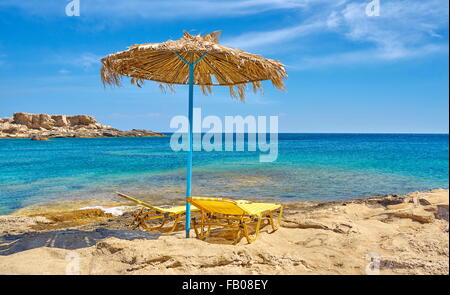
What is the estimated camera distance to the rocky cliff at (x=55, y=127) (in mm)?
71000

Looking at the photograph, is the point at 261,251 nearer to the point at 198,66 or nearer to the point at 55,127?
the point at 198,66

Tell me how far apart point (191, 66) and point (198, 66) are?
825 mm

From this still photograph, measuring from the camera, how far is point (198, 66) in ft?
16.5

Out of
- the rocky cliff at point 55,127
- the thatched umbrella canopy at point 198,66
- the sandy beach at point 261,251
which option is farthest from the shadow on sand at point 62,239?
the rocky cliff at point 55,127

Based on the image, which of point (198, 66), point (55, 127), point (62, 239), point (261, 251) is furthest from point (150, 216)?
point (55, 127)

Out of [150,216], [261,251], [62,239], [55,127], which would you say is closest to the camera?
[261,251]

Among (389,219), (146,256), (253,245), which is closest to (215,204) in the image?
(253,245)

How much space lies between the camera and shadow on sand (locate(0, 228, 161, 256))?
3.81 metres

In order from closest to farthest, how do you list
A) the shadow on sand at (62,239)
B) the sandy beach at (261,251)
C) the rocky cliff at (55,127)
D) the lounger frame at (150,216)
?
1. the sandy beach at (261,251)
2. the shadow on sand at (62,239)
3. the lounger frame at (150,216)
4. the rocky cliff at (55,127)

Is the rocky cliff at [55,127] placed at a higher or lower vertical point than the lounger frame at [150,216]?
higher

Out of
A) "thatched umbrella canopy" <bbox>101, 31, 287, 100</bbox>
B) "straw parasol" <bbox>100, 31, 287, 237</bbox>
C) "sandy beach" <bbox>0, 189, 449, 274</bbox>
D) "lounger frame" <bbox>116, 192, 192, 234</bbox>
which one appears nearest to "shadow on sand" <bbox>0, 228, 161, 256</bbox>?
"sandy beach" <bbox>0, 189, 449, 274</bbox>

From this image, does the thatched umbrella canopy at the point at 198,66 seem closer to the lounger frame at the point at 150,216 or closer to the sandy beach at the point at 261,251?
the lounger frame at the point at 150,216

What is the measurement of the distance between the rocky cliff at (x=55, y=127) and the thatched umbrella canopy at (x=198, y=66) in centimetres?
7136
